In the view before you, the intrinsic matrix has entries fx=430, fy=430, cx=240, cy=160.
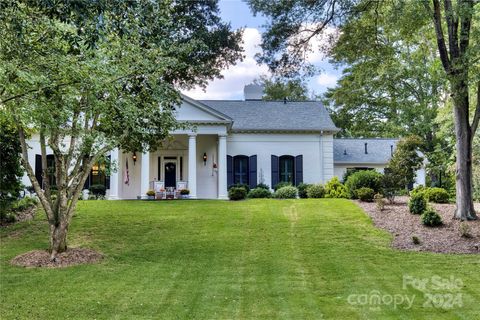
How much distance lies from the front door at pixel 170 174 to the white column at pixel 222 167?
3.27 metres

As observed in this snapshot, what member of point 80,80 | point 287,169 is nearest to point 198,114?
point 287,169

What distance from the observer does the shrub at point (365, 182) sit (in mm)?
17891

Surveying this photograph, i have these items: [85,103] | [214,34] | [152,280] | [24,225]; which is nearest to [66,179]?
[85,103]

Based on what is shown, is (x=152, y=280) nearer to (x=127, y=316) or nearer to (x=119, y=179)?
(x=127, y=316)

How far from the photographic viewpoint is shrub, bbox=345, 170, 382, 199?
1789cm

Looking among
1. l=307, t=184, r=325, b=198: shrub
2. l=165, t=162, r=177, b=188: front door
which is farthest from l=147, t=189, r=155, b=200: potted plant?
l=307, t=184, r=325, b=198: shrub

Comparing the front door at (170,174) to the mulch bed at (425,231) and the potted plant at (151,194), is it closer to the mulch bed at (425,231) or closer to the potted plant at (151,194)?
the potted plant at (151,194)

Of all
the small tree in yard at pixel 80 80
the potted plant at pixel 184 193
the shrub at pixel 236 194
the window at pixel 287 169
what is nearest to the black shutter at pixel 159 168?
the potted plant at pixel 184 193

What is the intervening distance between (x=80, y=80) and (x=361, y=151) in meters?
23.4

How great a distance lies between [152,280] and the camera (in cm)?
801

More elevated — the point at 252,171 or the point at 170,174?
the point at 252,171

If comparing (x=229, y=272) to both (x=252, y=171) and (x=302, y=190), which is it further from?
(x=252, y=171)

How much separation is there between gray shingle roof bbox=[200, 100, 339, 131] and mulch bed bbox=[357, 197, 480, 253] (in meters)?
9.47

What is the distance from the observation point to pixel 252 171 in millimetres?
23562
